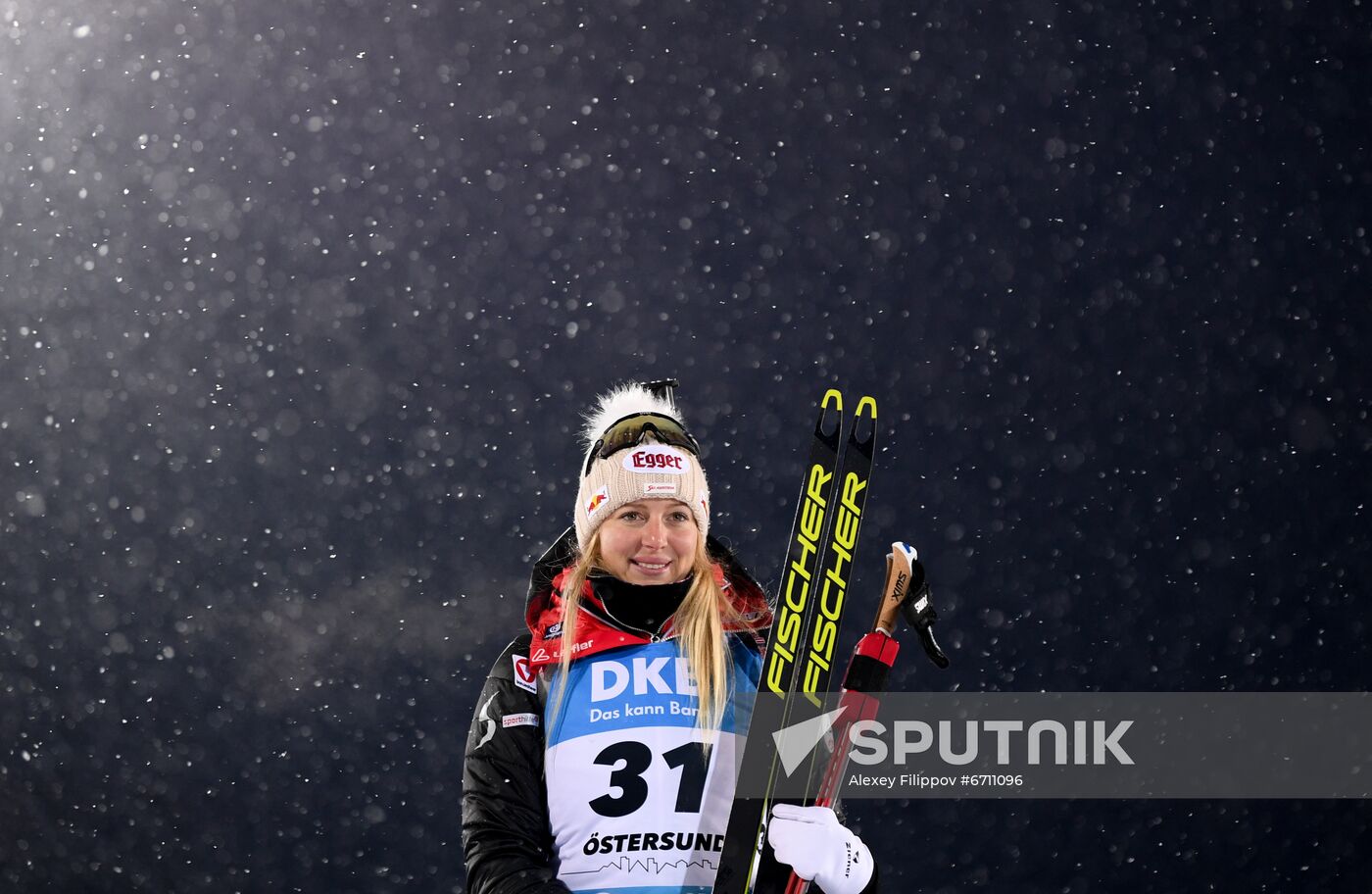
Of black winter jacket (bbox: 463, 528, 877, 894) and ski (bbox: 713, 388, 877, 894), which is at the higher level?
ski (bbox: 713, 388, 877, 894)

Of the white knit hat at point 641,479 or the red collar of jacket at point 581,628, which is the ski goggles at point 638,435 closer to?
the white knit hat at point 641,479

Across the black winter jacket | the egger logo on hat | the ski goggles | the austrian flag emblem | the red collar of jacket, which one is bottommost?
the black winter jacket

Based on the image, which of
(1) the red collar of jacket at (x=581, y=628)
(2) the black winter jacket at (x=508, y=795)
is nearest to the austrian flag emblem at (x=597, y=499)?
(1) the red collar of jacket at (x=581, y=628)

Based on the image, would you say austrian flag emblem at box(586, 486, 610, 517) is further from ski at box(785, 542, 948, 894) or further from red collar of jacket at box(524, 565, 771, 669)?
ski at box(785, 542, 948, 894)

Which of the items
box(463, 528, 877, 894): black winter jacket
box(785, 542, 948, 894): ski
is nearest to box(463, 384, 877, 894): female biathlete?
box(463, 528, 877, 894): black winter jacket

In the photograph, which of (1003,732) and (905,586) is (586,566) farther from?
(1003,732)

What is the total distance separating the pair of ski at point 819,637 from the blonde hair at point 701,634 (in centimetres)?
9

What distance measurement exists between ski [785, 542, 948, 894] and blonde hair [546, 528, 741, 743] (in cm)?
30

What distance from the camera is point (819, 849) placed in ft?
7.70

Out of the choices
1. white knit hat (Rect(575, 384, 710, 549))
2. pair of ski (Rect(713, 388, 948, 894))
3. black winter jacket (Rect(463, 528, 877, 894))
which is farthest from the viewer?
white knit hat (Rect(575, 384, 710, 549))

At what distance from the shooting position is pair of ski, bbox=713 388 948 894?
7.90 feet

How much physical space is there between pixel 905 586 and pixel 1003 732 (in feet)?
9.67

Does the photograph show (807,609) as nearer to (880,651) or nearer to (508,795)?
(880,651)

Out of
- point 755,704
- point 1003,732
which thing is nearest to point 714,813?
point 755,704
